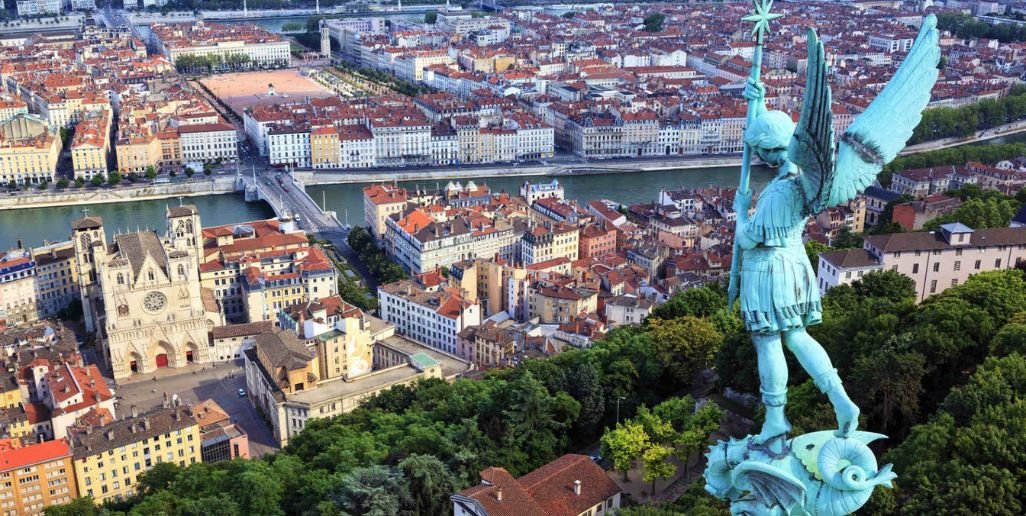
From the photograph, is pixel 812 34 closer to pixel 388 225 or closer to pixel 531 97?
pixel 388 225

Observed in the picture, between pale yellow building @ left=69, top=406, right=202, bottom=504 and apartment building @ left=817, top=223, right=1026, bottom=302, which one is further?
apartment building @ left=817, top=223, right=1026, bottom=302

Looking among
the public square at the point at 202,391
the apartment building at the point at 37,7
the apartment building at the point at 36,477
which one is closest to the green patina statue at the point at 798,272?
the apartment building at the point at 36,477

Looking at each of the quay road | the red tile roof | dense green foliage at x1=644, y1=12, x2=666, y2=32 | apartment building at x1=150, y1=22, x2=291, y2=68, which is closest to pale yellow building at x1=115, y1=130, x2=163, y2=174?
the quay road

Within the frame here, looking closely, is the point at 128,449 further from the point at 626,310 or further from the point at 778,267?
the point at 778,267

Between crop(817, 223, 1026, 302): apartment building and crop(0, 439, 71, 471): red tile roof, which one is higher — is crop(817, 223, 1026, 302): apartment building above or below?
above

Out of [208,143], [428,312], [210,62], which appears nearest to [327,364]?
[428,312]

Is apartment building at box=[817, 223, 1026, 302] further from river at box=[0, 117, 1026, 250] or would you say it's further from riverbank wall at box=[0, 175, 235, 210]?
riverbank wall at box=[0, 175, 235, 210]

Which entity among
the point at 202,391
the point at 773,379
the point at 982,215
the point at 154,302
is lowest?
the point at 202,391
